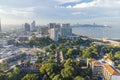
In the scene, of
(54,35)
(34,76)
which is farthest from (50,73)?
(54,35)

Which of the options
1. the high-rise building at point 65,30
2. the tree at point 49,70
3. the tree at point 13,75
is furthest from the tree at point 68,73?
the high-rise building at point 65,30

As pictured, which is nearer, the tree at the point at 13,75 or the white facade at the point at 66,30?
the tree at the point at 13,75

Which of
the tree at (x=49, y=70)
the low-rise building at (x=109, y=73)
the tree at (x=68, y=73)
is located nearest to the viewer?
the tree at (x=68, y=73)

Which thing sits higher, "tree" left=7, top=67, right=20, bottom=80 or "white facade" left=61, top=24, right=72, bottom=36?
"white facade" left=61, top=24, right=72, bottom=36

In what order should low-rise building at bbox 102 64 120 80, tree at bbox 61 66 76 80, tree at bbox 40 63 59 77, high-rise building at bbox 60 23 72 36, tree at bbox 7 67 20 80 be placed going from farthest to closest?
high-rise building at bbox 60 23 72 36 < tree at bbox 40 63 59 77 < low-rise building at bbox 102 64 120 80 < tree at bbox 61 66 76 80 < tree at bbox 7 67 20 80

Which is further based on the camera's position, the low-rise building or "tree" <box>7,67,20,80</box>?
the low-rise building

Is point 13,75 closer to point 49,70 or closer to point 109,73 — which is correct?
point 49,70

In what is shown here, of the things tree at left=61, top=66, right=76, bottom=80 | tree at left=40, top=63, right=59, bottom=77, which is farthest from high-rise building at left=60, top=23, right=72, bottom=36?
tree at left=61, top=66, right=76, bottom=80

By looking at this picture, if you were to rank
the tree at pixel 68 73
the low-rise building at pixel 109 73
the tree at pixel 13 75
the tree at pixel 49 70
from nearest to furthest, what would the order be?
the tree at pixel 13 75 < the tree at pixel 68 73 < the low-rise building at pixel 109 73 < the tree at pixel 49 70

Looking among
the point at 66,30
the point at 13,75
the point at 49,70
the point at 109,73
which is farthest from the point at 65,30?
the point at 13,75

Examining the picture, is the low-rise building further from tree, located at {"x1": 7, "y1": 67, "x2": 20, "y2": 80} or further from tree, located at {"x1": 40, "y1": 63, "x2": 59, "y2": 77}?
tree, located at {"x1": 7, "y1": 67, "x2": 20, "y2": 80}

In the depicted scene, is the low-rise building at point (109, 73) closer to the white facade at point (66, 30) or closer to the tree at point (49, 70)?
the tree at point (49, 70)
